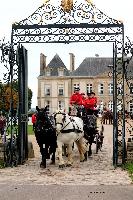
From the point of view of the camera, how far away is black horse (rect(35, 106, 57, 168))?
15469mm

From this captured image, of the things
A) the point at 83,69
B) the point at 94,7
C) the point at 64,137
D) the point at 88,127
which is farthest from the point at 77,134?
the point at 83,69

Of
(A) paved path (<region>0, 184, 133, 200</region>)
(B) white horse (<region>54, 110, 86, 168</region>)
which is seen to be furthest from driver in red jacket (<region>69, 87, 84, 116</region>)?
(A) paved path (<region>0, 184, 133, 200</region>)

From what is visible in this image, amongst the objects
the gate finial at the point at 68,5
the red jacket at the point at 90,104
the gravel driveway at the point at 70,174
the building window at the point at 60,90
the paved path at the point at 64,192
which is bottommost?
the paved path at the point at 64,192

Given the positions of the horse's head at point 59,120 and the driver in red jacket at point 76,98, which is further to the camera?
the driver in red jacket at point 76,98

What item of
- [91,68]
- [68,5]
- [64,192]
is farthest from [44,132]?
[91,68]

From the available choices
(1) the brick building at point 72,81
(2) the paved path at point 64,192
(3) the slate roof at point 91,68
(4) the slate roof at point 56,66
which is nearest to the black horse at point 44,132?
(2) the paved path at point 64,192

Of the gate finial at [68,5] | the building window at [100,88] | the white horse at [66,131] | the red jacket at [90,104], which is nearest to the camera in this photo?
the white horse at [66,131]

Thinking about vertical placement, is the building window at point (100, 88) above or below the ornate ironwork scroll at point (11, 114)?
above

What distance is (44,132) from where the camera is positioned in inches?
616

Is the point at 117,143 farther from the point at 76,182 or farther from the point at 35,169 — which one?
the point at 76,182

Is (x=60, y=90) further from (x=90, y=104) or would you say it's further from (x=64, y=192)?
(x=64, y=192)

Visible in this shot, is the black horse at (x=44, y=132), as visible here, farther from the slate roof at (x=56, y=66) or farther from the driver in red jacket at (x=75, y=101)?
the slate roof at (x=56, y=66)

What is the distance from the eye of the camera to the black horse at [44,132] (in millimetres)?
15469

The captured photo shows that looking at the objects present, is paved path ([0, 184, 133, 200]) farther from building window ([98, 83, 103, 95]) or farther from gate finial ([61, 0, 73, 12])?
building window ([98, 83, 103, 95])
